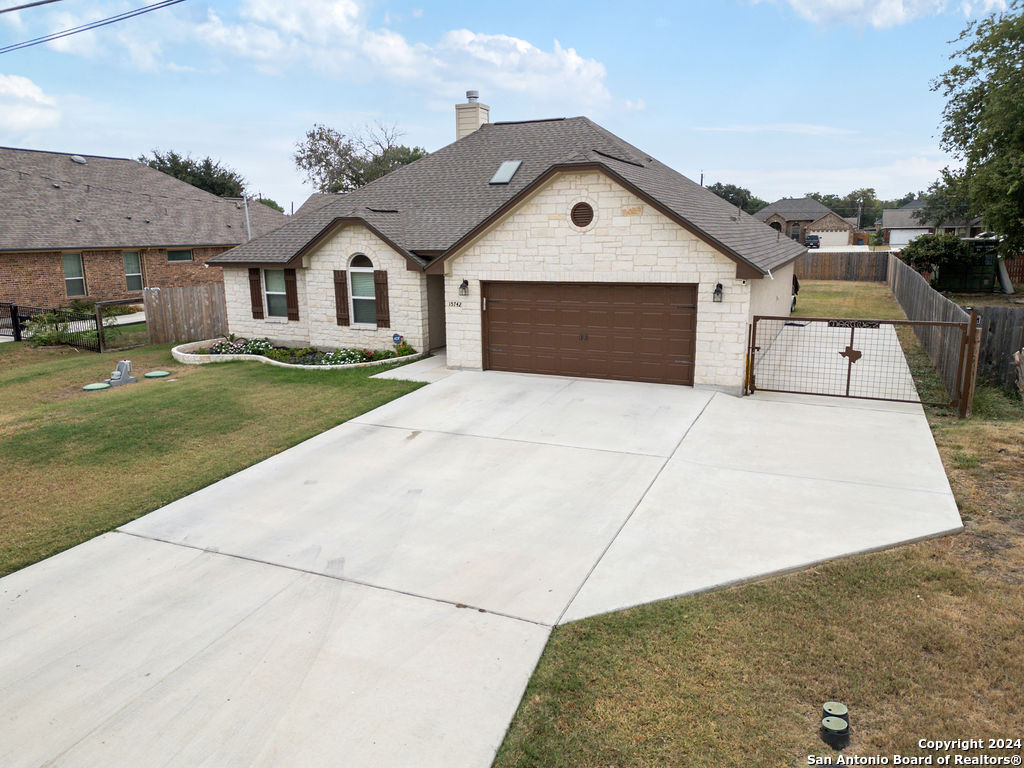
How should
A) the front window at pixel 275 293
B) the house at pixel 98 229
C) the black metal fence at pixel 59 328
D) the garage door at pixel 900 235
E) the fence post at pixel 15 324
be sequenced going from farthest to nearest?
the garage door at pixel 900 235 < the house at pixel 98 229 < the fence post at pixel 15 324 < the black metal fence at pixel 59 328 < the front window at pixel 275 293

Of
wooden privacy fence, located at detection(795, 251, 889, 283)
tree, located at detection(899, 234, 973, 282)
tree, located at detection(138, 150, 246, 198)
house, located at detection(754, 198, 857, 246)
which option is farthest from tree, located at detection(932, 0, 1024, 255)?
house, located at detection(754, 198, 857, 246)

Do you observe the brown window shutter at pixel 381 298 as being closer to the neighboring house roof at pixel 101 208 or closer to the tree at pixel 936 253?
the neighboring house roof at pixel 101 208

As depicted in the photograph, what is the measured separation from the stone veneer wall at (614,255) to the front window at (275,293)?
20.7ft

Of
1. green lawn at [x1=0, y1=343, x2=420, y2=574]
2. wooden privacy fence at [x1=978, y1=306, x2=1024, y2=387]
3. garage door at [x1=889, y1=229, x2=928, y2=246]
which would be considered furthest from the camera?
garage door at [x1=889, y1=229, x2=928, y2=246]

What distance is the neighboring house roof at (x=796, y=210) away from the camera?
90.5 m

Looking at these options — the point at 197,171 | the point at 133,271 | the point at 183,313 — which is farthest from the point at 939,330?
the point at 197,171

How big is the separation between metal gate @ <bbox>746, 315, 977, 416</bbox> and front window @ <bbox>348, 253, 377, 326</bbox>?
9902mm

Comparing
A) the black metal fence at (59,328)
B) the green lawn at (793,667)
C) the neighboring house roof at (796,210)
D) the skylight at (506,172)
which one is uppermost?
the neighboring house roof at (796,210)

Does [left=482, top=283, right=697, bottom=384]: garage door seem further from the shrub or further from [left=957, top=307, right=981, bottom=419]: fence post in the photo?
the shrub

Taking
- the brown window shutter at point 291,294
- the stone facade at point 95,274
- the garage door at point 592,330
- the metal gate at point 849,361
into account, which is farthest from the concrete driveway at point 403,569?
the stone facade at point 95,274

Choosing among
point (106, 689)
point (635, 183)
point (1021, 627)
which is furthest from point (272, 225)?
point (1021, 627)

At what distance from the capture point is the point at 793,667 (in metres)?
5.41

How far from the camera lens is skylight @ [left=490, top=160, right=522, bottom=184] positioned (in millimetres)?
20609

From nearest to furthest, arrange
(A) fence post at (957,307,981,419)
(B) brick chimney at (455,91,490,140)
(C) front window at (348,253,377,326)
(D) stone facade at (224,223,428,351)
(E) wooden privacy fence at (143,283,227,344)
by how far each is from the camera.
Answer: (A) fence post at (957,307,981,419) → (D) stone facade at (224,223,428,351) → (C) front window at (348,253,377,326) → (E) wooden privacy fence at (143,283,227,344) → (B) brick chimney at (455,91,490,140)
